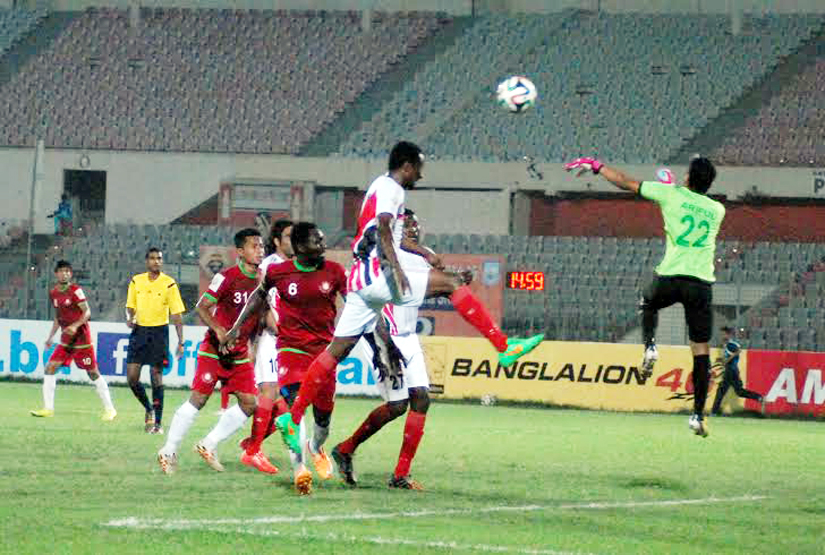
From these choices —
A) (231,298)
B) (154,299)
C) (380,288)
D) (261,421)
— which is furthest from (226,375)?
(154,299)

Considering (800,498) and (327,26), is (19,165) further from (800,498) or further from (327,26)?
(800,498)

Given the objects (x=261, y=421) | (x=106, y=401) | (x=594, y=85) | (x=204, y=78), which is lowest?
(x=106, y=401)

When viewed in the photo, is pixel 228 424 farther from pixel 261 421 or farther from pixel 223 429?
pixel 261 421

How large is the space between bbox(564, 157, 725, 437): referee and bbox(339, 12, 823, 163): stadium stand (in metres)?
24.9

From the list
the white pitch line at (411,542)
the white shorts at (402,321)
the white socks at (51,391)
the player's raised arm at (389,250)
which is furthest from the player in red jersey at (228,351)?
the white socks at (51,391)

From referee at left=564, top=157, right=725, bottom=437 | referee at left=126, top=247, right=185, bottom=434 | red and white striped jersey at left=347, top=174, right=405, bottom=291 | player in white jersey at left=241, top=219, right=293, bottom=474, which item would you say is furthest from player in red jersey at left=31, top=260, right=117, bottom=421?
red and white striped jersey at left=347, top=174, right=405, bottom=291

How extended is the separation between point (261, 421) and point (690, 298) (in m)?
3.53

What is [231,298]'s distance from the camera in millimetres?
13500

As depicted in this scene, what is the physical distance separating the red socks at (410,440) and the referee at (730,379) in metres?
14.7

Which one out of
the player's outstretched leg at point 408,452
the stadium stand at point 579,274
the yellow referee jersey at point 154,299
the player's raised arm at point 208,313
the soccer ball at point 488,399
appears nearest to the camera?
the player's outstretched leg at point 408,452

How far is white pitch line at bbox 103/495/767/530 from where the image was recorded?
336 inches

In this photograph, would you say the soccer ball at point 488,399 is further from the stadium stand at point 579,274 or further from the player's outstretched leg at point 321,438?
the player's outstretched leg at point 321,438

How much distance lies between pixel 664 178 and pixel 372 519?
464cm

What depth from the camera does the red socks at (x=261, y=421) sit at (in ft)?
39.4
